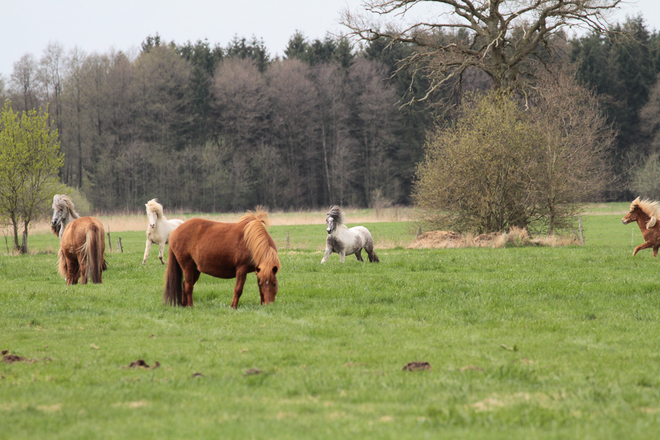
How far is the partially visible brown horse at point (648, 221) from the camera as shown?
55.5ft

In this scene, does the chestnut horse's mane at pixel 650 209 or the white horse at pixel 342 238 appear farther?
the chestnut horse's mane at pixel 650 209

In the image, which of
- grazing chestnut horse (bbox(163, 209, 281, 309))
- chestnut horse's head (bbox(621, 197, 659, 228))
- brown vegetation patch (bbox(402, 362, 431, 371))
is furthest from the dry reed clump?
brown vegetation patch (bbox(402, 362, 431, 371))

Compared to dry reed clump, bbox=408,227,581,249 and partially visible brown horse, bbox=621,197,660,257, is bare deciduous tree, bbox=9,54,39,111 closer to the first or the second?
dry reed clump, bbox=408,227,581,249

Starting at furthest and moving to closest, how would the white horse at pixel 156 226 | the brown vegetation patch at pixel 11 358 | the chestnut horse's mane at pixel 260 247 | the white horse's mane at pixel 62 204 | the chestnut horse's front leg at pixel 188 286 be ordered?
the white horse at pixel 156 226, the white horse's mane at pixel 62 204, the chestnut horse's front leg at pixel 188 286, the chestnut horse's mane at pixel 260 247, the brown vegetation patch at pixel 11 358

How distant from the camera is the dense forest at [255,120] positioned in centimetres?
6181

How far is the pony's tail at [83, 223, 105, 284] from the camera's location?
41.1 ft

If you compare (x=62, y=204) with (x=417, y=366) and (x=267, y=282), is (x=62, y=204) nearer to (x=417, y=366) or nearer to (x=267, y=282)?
(x=267, y=282)

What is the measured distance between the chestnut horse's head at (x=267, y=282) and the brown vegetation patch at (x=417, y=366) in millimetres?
3956

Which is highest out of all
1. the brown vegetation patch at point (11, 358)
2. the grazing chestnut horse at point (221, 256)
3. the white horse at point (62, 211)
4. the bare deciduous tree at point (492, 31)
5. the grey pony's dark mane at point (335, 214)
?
the bare deciduous tree at point (492, 31)

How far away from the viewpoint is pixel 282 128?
227 feet

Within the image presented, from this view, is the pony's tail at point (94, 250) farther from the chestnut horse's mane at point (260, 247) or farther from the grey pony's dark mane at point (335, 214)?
the grey pony's dark mane at point (335, 214)

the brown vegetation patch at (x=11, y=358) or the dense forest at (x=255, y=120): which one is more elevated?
the dense forest at (x=255, y=120)

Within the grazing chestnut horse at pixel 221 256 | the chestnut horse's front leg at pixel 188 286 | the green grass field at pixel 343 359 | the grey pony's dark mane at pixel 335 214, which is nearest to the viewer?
the green grass field at pixel 343 359

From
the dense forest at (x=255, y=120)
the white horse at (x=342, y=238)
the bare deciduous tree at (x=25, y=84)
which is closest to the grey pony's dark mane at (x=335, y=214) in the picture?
the white horse at (x=342, y=238)
